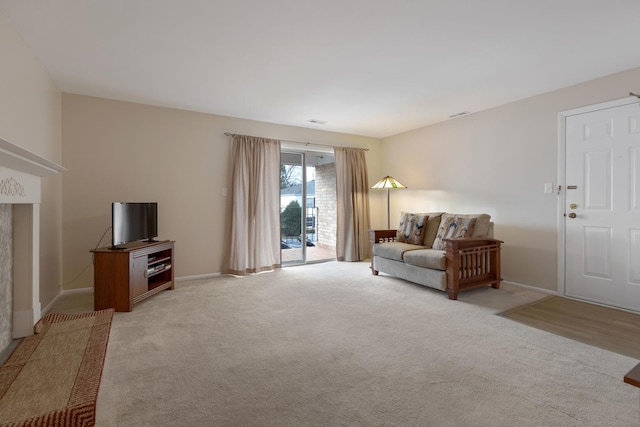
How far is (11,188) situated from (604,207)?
5.39 metres

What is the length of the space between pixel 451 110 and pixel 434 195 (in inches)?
56.0

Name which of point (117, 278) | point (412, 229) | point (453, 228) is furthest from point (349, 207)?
point (117, 278)

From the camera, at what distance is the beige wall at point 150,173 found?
12.3 feet

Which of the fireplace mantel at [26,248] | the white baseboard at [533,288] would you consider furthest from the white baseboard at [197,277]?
the white baseboard at [533,288]

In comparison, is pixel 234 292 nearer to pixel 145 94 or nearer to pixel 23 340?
pixel 23 340

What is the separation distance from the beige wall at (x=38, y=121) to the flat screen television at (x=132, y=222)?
67 centimetres

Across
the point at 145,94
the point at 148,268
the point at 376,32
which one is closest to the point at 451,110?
the point at 376,32

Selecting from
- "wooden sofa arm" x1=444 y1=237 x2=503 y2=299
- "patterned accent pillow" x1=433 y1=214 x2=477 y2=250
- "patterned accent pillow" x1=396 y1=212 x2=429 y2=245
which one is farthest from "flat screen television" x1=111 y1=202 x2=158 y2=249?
"patterned accent pillow" x1=433 y1=214 x2=477 y2=250

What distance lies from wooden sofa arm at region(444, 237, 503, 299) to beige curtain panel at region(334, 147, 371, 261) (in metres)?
2.29

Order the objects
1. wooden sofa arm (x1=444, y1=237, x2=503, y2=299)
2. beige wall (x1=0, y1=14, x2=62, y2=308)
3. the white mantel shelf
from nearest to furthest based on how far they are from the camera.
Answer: the white mantel shelf → beige wall (x1=0, y1=14, x2=62, y2=308) → wooden sofa arm (x1=444, y1=237, x2=503, y2=299)

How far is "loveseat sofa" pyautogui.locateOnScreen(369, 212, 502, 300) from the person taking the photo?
140 inches

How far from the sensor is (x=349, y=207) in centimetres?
580

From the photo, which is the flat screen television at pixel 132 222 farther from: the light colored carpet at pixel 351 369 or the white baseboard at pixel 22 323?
the white baseboard at pixel 22 323

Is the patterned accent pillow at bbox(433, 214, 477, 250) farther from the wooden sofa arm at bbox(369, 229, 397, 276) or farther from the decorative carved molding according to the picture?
the decorative carved molding
